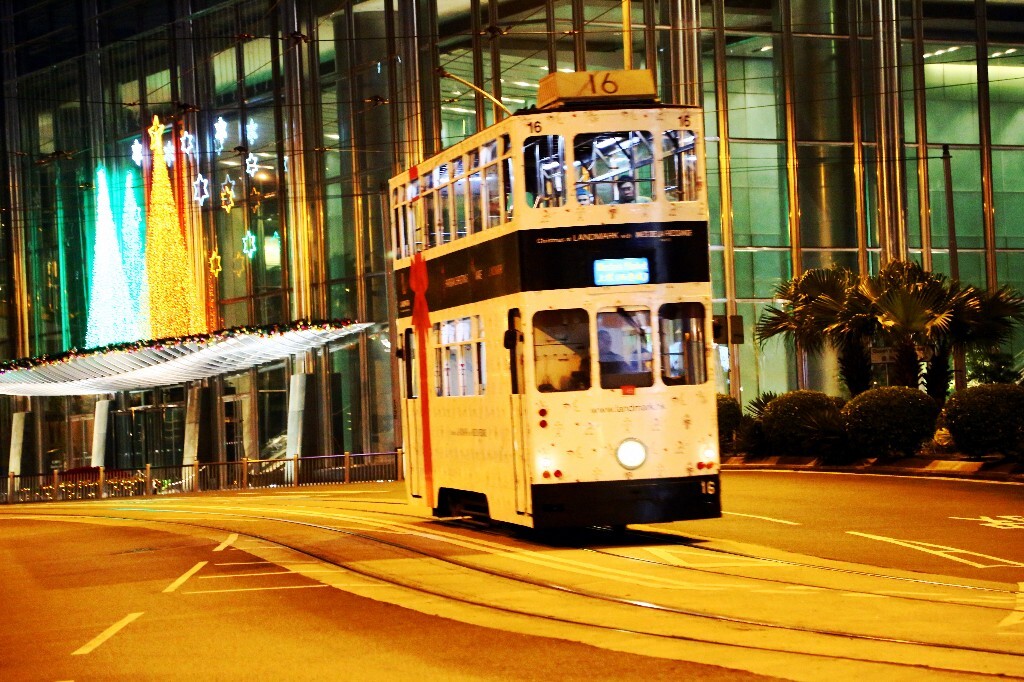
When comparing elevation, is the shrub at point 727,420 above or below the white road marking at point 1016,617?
above

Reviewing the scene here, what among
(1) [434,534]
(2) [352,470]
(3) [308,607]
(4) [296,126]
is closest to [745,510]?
(1) [434,534]

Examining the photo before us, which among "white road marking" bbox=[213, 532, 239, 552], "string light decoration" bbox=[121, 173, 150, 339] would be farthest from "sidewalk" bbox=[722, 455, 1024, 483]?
"string light decoration" bbox=[121, 173, 150, 339]

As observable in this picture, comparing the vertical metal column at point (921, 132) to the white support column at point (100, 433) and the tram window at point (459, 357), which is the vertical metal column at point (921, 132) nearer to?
the tram window at point (459, 357)

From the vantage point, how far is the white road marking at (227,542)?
18.5 m

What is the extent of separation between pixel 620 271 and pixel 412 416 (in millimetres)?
5003

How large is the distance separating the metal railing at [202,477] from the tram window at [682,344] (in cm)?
2059

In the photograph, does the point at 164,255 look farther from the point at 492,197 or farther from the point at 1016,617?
the point at 1016,617

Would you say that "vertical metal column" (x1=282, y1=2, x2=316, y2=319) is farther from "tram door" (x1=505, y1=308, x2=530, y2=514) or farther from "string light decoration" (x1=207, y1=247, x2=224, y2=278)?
"tram door" (x1=505, y1=308, x2=530, y2=514)

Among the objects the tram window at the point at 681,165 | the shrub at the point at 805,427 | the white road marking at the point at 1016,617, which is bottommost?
the white road marking at the point at 1016,617

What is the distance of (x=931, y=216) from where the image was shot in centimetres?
4303

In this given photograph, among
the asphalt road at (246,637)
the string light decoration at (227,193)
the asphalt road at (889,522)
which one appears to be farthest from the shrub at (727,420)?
the string light decoration at (227,193)

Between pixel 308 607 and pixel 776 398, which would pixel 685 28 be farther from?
pixel 308 607

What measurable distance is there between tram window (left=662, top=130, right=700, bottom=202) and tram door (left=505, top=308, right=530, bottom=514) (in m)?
2.25

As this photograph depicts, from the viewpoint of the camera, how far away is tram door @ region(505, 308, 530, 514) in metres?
16.0
